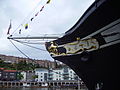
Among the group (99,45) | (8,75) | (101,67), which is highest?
(99,45)

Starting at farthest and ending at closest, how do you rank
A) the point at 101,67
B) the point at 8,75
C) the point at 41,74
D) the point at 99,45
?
1. the point at 8,75
2. the point at 41,74
3. the point at 101,67
4. the point at 99,45

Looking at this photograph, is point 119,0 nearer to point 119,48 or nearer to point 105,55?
point 119,48

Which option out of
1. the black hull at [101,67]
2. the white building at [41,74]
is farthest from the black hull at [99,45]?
the white building at [41,74]

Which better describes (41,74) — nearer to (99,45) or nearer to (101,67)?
(101,67)

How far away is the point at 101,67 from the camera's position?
721 cm

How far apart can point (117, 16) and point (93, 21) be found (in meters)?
1.06

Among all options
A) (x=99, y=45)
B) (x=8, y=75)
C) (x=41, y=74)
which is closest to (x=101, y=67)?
(x=99, y=45)

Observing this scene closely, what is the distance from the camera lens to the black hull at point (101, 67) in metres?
6.62

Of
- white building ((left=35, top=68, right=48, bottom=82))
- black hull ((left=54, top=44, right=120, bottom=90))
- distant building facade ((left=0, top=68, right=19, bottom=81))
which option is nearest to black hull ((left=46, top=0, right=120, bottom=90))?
black hull ((left=54, top=44, right=120, bottom=90))

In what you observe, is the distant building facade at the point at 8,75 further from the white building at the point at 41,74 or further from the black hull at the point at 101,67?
the black hull at the point at 101,67

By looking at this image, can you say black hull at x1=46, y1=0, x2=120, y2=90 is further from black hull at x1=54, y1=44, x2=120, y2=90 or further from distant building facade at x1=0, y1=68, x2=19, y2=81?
distant building facade at x1=0, y1=68, x2=19, y2=81

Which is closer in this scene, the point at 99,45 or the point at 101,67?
the point at 99,45

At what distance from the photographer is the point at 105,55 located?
271 inches

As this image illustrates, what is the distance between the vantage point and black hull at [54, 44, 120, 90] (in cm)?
662
